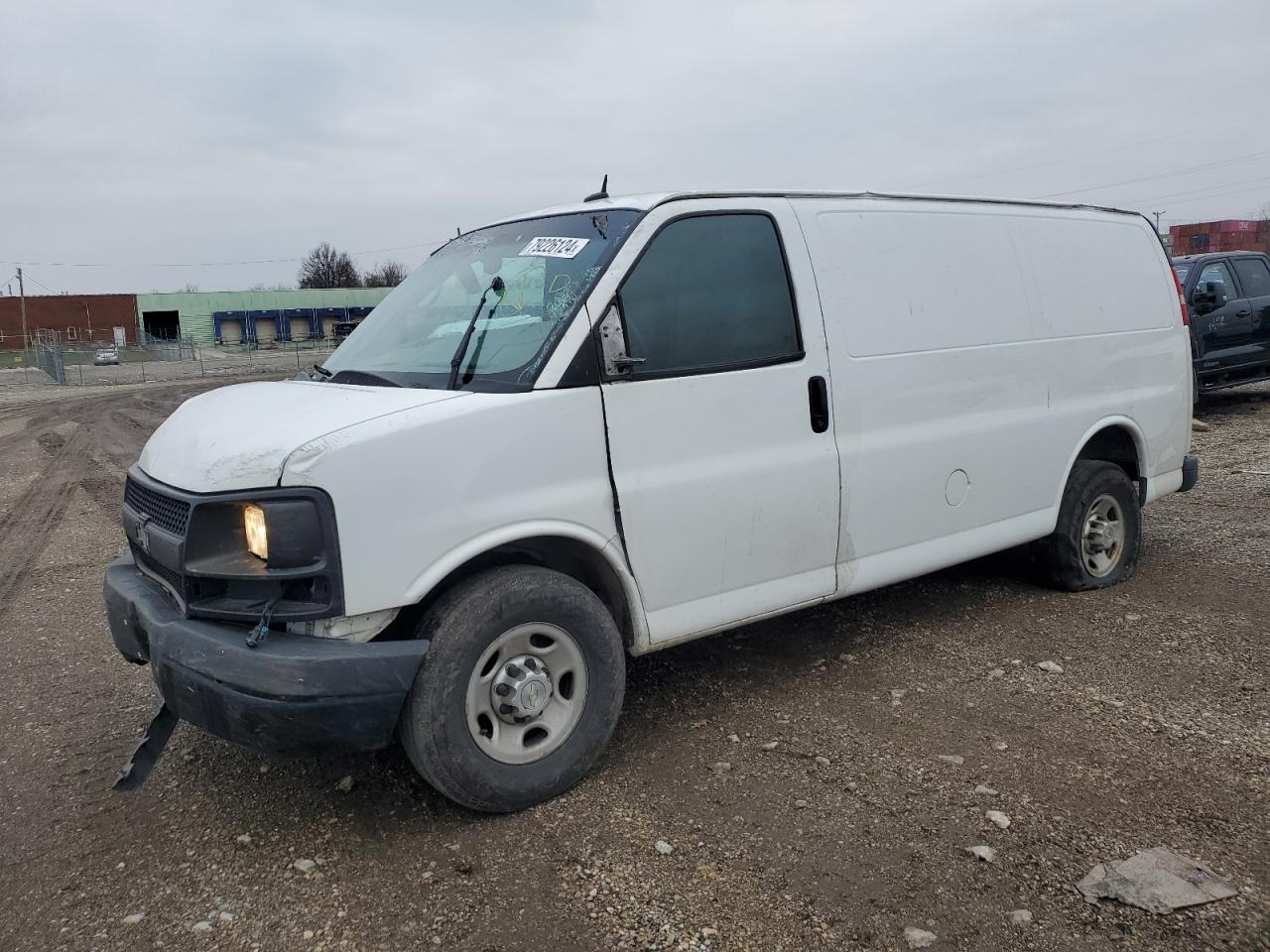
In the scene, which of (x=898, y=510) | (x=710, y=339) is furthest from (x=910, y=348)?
(x=710, y=339)

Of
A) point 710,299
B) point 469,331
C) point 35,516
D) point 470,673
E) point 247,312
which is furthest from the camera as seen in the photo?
point 247,312

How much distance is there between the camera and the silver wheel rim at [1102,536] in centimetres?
549

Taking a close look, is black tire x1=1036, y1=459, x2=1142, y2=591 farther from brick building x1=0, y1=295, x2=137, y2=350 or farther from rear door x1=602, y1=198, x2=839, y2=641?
brick building x1=0, y1=295, x2=137, y2=350

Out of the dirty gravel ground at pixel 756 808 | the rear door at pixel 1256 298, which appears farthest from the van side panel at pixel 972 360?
the rear door at pixel 1256 298

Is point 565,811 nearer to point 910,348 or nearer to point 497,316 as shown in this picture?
point 497,316

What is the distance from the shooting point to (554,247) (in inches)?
152

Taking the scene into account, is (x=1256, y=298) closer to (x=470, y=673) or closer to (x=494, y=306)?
(x=494, y=306)

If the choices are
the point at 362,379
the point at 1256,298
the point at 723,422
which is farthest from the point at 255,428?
the point at 1256,298

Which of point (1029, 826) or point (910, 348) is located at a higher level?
point (910, 348)

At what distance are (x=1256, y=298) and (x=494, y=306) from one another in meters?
12.3

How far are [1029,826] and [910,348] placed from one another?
207 cm

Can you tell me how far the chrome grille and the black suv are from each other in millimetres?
11894

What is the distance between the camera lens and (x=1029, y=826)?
3.18 m

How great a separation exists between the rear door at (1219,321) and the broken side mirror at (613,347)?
10.8 meters
